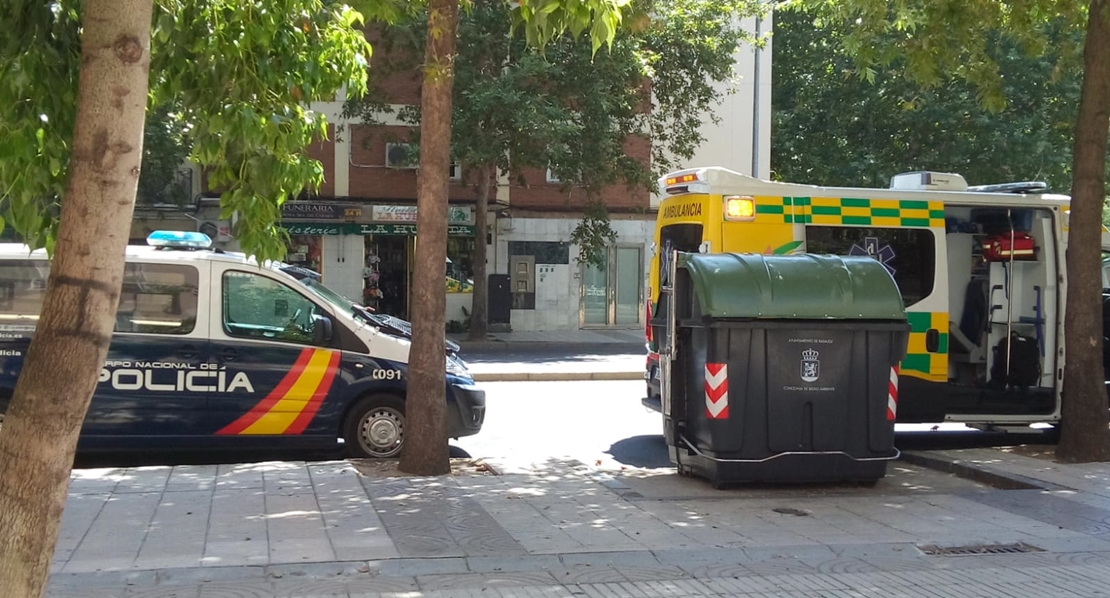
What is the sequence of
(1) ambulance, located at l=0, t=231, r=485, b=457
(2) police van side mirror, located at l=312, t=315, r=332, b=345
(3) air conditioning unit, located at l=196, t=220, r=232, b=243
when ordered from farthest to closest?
(2) police van side mirror, located at l=312, t=315, r=332, b=345
(1) ambulance, located at l=0, t=231, r=485, b=457
(3) air conditioning unit, located at l=196, t=220, r=232, b=243

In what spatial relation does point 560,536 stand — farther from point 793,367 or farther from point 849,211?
point 849,211

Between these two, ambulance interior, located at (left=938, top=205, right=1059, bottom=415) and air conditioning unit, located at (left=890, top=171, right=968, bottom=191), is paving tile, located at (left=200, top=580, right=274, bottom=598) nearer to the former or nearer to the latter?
ambulance interior, located at (left=938, top=205, right=1059, bottom=415)

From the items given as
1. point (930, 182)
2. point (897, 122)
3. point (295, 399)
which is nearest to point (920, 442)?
point (930, 182)

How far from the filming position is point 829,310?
8.59m

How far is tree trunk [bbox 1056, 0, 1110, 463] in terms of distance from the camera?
1001 centimetres

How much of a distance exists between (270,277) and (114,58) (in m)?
6.30

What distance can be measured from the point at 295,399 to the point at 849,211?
18.1 feet

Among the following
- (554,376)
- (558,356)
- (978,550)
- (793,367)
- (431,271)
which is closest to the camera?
(978,550)

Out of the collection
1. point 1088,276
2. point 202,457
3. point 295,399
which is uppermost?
point 1088,276

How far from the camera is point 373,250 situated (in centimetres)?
2720

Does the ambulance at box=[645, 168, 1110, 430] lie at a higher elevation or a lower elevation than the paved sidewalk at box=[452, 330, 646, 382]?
higher

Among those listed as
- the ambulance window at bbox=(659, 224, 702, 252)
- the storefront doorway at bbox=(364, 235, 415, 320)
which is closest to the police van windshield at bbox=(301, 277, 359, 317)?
the ambulance window at bbox=(659, 224, 702, 252)

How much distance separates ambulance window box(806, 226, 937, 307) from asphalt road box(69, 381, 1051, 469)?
6.28 feet

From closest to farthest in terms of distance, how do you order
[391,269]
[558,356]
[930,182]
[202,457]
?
[202,457], [930,182], [558,356], [391,269]
